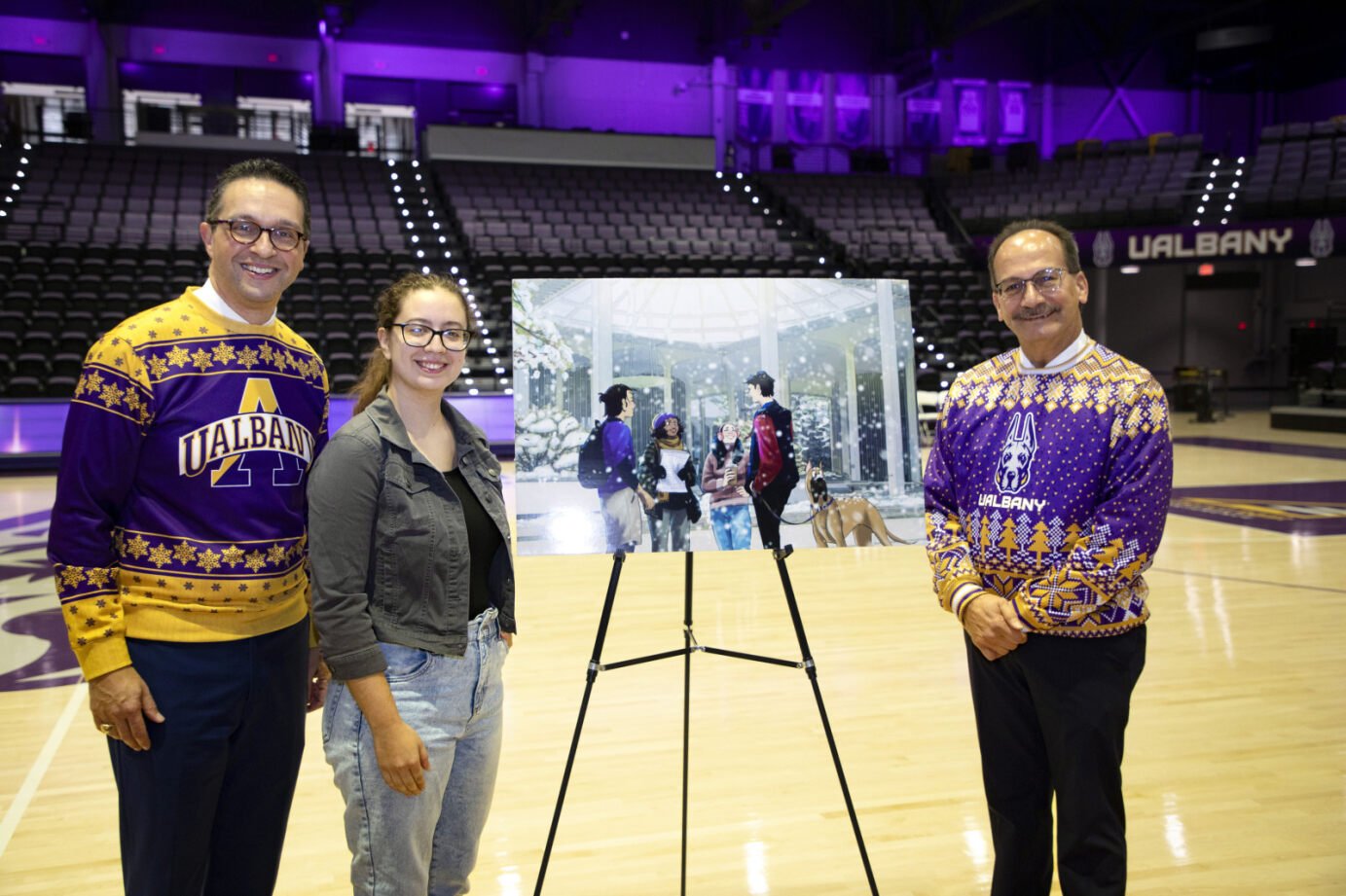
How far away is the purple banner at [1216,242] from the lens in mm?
15336

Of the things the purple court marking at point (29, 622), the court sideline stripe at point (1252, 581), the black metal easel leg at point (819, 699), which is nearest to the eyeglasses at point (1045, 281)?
the black metal easel leg at point (819, 699)

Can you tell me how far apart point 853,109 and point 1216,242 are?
335 inches

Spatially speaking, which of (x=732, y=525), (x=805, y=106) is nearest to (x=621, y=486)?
(x=732, y=525)

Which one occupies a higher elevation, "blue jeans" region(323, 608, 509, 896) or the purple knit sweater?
the purple knit sweater

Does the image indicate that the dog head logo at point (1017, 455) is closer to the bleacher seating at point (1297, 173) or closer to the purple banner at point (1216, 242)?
the purple banner at point (1216, 242)

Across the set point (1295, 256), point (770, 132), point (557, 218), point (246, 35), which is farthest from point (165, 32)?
point (1295, 256)

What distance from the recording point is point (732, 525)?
247cm

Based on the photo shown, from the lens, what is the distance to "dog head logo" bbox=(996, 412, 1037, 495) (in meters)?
1.90

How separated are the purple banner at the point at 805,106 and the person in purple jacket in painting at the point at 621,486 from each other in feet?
66.0

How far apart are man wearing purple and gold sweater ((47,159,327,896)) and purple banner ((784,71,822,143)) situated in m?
20.8

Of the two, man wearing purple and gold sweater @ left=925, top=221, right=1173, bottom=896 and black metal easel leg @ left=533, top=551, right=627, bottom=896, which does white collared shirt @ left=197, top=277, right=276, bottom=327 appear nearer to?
black metal easel leg @ left=533, top=551, right=627, bottom=896

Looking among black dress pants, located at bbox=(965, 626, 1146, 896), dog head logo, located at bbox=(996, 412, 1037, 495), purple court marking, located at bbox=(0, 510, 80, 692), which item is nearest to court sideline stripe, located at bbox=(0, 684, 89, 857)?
purple court marking, located at bbox=(0, 510, 80, 692)

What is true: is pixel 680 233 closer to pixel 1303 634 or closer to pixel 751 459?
pixel 1303 634

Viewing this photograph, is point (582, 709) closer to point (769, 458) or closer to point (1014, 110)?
point (769, 458)
